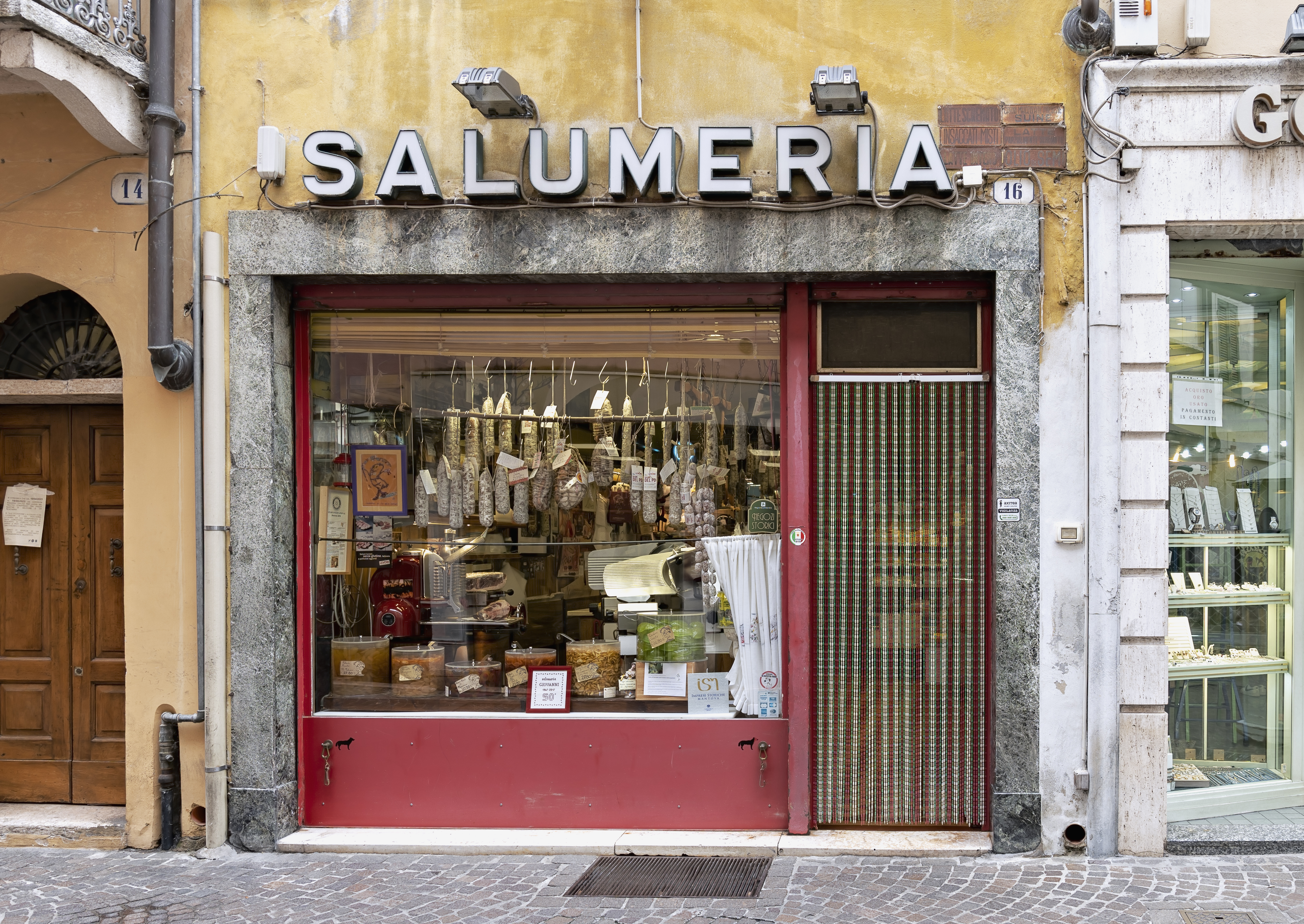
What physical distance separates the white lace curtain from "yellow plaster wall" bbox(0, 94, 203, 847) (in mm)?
3128

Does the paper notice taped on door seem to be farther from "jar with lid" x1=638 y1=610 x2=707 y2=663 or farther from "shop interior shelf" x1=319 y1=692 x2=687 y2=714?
"jar with lid" x1=638 y1=610 x2=707 y2=663

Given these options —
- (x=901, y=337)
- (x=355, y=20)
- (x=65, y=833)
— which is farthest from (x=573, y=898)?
(x=355, y=20)

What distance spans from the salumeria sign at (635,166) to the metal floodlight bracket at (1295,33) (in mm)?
1892

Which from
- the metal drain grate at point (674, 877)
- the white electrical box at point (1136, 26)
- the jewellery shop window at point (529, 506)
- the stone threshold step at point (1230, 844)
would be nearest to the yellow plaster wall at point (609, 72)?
the white electrical box at point (1136, 26)

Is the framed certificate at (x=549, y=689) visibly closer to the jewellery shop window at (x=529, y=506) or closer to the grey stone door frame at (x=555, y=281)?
the jewellery shop window at (x=529, y=506)

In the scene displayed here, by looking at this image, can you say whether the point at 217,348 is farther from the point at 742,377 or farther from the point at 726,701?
the point at 726,701

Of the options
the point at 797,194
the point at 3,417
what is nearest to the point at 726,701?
the point at 797,194

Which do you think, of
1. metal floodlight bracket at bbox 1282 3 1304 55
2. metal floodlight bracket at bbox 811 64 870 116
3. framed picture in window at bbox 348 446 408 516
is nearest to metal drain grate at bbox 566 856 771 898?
framed picture in window at bbox 348 446 408 516

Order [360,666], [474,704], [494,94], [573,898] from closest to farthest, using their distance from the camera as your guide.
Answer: [573,898]
[494,94]
[474,704]
[360,666]

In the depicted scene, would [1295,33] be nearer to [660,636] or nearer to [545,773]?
[660,636]

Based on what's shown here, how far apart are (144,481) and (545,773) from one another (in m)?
2.88

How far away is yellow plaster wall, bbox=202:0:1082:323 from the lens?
5.50 metres

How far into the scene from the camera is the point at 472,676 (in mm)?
6203

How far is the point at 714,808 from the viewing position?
227 inches
